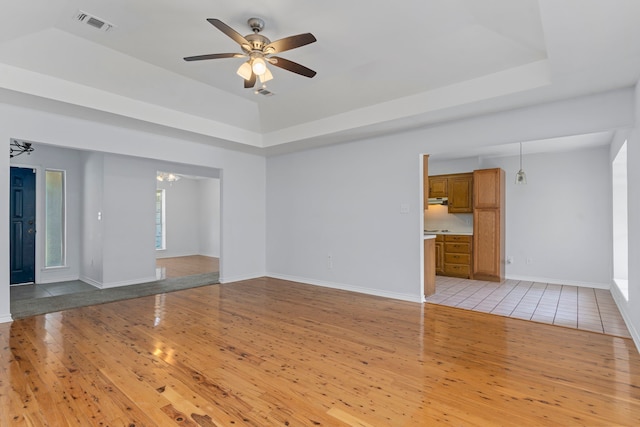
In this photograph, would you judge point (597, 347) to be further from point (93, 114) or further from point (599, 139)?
point (93, 114)

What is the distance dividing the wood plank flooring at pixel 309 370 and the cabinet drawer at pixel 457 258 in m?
2.65

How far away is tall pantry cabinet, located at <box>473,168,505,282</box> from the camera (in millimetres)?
6242

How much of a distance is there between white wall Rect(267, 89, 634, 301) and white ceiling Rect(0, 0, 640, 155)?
0.28 metres

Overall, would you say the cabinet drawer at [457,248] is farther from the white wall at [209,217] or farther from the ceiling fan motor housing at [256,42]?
the white wall at [209,217]

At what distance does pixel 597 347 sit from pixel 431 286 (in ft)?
7.50

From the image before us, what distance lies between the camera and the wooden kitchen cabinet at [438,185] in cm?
709

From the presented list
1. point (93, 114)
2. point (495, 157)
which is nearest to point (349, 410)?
point (93, 114)

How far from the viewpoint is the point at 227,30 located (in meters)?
2.40

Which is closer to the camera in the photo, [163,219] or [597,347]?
[597,347]

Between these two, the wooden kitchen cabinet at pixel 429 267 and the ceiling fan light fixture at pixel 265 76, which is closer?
the ceiling fan light fixture at pixel 265 76

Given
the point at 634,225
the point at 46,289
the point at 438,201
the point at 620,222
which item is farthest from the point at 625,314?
the point at 46,289

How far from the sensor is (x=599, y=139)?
525cm

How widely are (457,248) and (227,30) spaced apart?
5.91 m

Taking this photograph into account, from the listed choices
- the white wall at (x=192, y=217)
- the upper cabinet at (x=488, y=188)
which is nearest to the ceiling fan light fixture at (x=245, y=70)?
the upper cabinet at (x=488, y=188)
